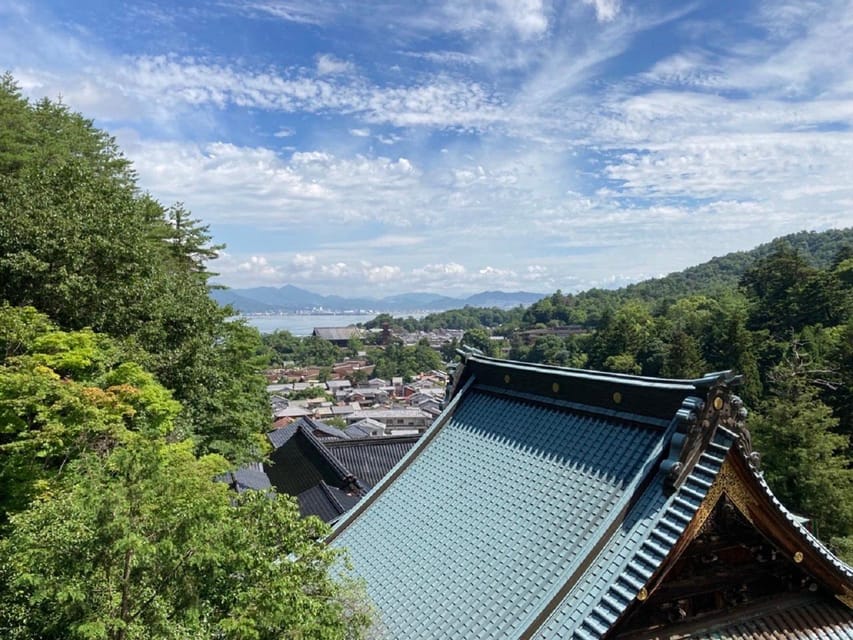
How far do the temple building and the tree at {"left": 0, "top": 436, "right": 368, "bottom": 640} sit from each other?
2.13 meters

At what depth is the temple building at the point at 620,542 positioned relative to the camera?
263 inches

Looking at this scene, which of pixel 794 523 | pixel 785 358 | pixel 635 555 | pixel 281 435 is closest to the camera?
pixel 635 555

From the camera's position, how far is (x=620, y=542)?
22.6ft

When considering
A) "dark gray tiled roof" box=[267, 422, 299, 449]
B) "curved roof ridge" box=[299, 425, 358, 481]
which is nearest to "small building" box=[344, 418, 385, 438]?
Result: "dark gray tiled roof" box=[267, 422, 299, 449]

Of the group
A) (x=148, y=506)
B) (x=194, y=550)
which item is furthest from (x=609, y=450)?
(x=148, y=506)

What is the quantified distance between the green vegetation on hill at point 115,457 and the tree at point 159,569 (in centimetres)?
2

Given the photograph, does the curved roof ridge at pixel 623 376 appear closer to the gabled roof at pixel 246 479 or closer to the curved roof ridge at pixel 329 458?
the curved roof ridge at pixel 329 458

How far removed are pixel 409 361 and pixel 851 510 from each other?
15063 centimetres

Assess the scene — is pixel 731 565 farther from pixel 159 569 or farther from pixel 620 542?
pixel 159 569

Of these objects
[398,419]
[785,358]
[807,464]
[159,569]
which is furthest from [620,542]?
[398,419]

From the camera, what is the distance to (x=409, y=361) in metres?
174

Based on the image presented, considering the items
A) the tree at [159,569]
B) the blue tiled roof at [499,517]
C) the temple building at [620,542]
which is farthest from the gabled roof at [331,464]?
the tree at [159,569]

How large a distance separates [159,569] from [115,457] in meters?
1.62

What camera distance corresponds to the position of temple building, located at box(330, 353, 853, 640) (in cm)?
668
